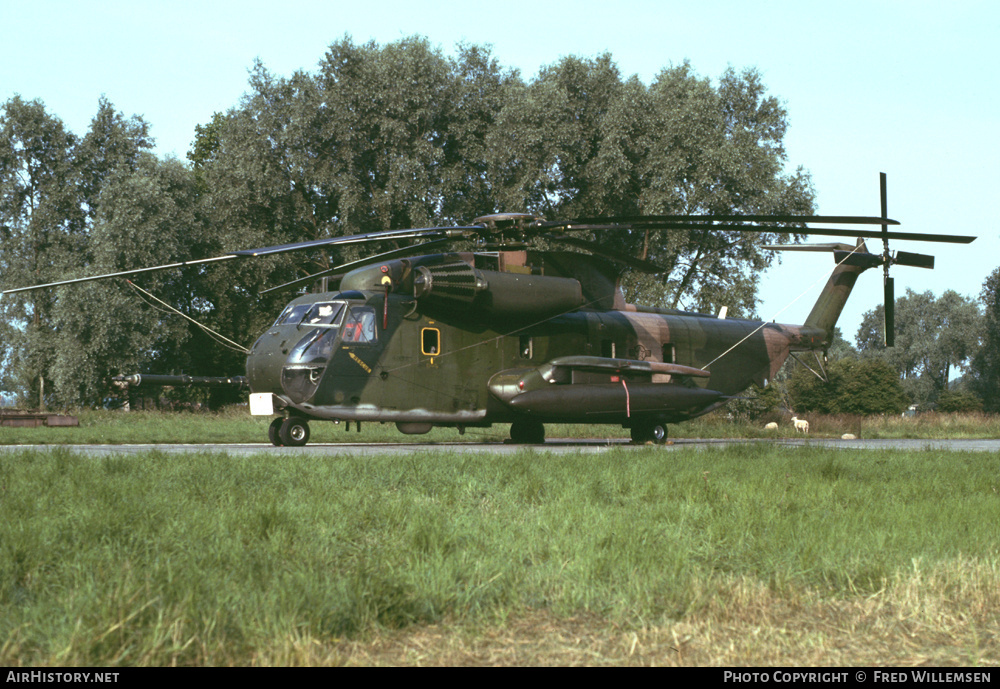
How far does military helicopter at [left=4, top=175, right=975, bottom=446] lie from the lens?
1552 centimetres

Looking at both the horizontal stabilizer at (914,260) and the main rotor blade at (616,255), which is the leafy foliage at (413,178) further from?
the main rotor blade at (616,255)

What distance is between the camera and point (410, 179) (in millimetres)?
36312

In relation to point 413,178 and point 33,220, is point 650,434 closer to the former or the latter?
point 413,178

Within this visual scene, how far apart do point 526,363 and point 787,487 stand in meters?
9.81

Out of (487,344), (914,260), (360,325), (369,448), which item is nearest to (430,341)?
(487,344)

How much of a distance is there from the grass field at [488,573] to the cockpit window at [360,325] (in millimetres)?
7718

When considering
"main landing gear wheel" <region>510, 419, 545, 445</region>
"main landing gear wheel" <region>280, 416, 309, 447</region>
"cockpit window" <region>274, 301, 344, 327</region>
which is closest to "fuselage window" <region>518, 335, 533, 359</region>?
"main landing gear wheel" <region>510, 419, 545, 445</region>

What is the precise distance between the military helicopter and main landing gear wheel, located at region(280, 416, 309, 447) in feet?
0.09

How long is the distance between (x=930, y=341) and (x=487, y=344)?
92649mm

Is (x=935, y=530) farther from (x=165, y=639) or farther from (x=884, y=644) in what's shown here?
(x=165, y=639)

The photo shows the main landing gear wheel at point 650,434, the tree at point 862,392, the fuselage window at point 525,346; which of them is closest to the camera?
the fuselage window at point 525,346

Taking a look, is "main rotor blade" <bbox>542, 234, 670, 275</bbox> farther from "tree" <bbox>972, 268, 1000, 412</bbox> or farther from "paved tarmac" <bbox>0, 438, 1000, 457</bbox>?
"tree" <bbox>972, 268, 1000, 412</bbox>

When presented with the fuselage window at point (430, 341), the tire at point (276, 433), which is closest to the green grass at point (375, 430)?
the tire at point (276, 433)

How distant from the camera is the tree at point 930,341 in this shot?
92125mm
